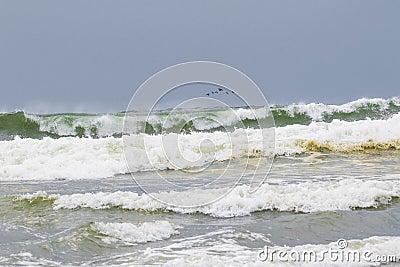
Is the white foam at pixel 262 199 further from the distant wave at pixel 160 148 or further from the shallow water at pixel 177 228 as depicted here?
the distant wave at pixel 160 148

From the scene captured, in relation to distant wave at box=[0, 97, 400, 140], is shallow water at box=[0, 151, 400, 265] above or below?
below

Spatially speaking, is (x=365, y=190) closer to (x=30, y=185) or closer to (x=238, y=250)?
(x=238, y=250)

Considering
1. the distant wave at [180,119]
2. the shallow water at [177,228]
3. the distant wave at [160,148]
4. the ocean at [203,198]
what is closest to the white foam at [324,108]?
the distant wave at [180,119]

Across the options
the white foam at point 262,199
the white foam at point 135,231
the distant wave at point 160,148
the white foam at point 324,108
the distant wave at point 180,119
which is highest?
the white foam at point 324,108

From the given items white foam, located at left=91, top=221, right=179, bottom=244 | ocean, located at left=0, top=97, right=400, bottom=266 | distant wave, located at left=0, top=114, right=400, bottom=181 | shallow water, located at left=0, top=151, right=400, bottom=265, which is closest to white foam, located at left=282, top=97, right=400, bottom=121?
distant wave, located at left=0, top=114, right=400, bottom=181

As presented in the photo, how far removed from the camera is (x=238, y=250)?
218 inches

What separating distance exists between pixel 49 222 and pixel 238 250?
8.93 feet

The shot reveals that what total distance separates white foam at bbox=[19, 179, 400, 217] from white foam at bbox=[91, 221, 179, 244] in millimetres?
1074

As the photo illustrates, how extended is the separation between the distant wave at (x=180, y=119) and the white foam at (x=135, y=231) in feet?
38.4

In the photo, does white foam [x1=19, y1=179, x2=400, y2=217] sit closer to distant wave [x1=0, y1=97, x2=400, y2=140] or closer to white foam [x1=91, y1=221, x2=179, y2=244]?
white foam [x1=91, y1=221, x2=179, y2=244]

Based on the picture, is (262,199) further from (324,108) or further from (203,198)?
(324,108)

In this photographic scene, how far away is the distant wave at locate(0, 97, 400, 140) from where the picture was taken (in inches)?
795

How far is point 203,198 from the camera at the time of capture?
26.7 ft

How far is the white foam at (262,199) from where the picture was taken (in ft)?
24.8
